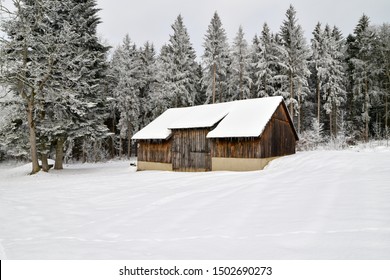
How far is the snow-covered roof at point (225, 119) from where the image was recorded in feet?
63.3

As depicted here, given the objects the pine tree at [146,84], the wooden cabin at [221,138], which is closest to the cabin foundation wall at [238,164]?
the wooden cabin at [221,138]

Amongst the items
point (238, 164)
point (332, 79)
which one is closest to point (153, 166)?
point (238, 164)

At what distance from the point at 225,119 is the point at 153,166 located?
7.95m

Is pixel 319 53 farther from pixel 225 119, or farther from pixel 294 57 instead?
pixel 225 119

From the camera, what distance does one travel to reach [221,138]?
2016 cm

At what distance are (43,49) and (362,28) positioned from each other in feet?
129

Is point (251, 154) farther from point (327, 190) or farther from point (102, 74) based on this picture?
point (102, 74)

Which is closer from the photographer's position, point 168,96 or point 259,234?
point 259,234

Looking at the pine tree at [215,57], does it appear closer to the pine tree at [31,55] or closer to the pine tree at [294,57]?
the pine tree at [294,57]

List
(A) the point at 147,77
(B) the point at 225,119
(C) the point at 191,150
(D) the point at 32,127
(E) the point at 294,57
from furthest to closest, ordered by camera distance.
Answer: (A) the point at 147,77 → (E) the point at 294,57 → (C) the point at 191,150 → (B) the point at 225,119 → (D) the point at 32,127

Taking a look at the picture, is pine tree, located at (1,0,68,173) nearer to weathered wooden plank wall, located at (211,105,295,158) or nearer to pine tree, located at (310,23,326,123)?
weathered wooden plank wall, located at (211,105,295,158)

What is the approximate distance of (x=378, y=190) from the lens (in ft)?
28.0

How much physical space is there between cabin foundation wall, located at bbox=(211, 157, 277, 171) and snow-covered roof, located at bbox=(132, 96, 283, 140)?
181 cm

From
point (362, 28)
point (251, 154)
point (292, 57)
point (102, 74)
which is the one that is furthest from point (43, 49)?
point (362, 28)
